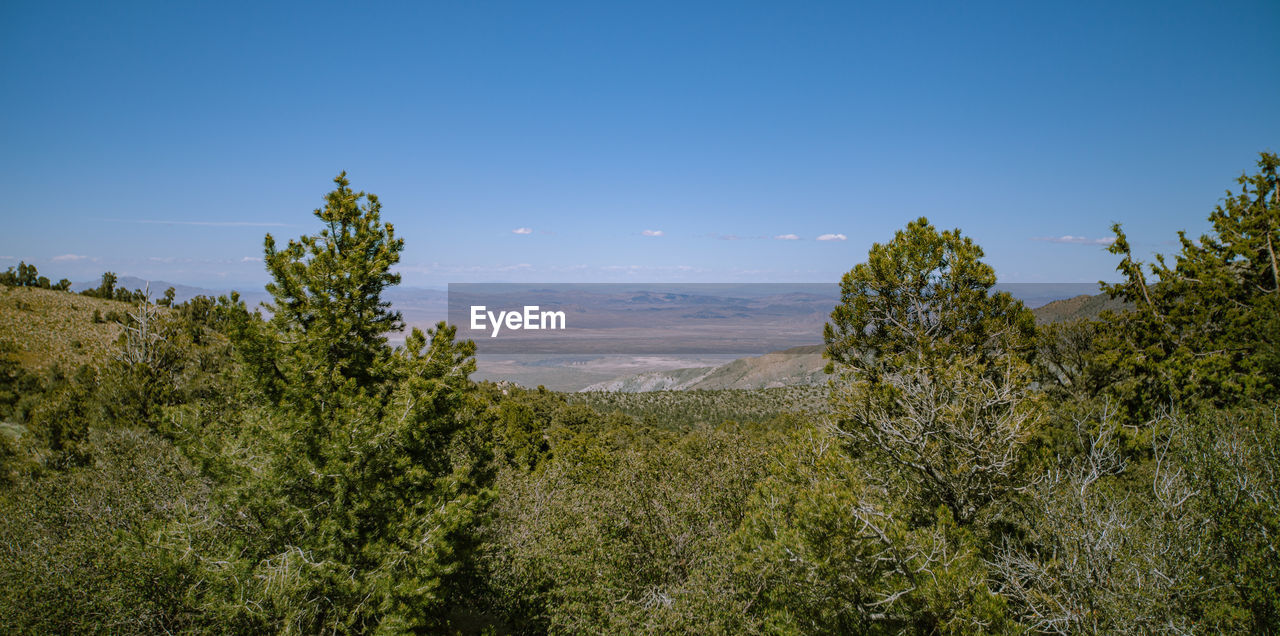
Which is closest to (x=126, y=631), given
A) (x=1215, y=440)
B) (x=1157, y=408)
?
(x=1215, y=440)

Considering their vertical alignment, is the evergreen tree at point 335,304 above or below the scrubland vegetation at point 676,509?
above

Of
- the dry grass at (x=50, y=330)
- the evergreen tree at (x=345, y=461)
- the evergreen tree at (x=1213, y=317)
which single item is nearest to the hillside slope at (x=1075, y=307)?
the evergreen tree at (x=1213, y=317)

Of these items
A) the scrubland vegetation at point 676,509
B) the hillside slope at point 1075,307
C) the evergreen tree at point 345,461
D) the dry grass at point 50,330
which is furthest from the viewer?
the hillside slope at point 1075,307

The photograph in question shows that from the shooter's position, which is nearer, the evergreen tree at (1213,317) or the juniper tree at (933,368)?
the juniper tree at (933,368)

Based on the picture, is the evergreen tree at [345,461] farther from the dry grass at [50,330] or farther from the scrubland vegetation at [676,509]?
the dry grass at [50,330]

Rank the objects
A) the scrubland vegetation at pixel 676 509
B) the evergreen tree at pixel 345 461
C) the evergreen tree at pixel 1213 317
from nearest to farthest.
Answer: the scrubland vegetation at pixel 676 509
the evergreen tree at pixel 345 461
the evergreen tree at pixel 1213 317

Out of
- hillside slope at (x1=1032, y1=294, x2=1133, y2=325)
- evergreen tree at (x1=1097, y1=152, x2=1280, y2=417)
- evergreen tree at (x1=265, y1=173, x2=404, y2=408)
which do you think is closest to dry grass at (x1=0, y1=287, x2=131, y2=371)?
evergreen tree at (x1=265, y1=173, x2=404, y2=408)
